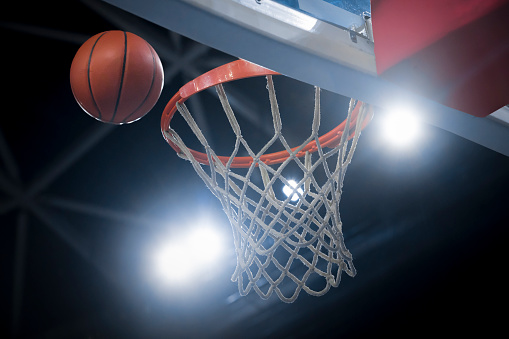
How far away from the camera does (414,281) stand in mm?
3488

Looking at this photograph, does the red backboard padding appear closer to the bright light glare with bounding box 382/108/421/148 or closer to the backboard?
the backboard

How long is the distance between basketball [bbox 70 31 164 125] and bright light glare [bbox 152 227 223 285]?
85.5 inches

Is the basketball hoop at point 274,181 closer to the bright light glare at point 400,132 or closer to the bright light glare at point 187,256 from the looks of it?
the bright light glare at point 400,132

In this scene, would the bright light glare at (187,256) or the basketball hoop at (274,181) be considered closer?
the basketball hoop at (274,181)

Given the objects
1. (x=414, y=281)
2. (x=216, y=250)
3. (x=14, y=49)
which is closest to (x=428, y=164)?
(x=414, y=281)

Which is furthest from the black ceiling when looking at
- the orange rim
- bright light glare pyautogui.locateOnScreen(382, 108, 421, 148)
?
the orange rim

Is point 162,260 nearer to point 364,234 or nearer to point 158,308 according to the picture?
point 158,308

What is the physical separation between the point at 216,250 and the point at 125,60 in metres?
2.43

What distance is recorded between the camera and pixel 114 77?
51.4 inches

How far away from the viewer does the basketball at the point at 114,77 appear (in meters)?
1.31

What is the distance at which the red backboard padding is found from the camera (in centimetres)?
75

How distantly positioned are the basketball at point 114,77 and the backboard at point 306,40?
2.09ft

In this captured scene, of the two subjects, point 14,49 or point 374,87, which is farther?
point 14,49

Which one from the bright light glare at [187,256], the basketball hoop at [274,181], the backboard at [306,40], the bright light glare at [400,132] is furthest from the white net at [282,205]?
the bright light glare at [187,256]
